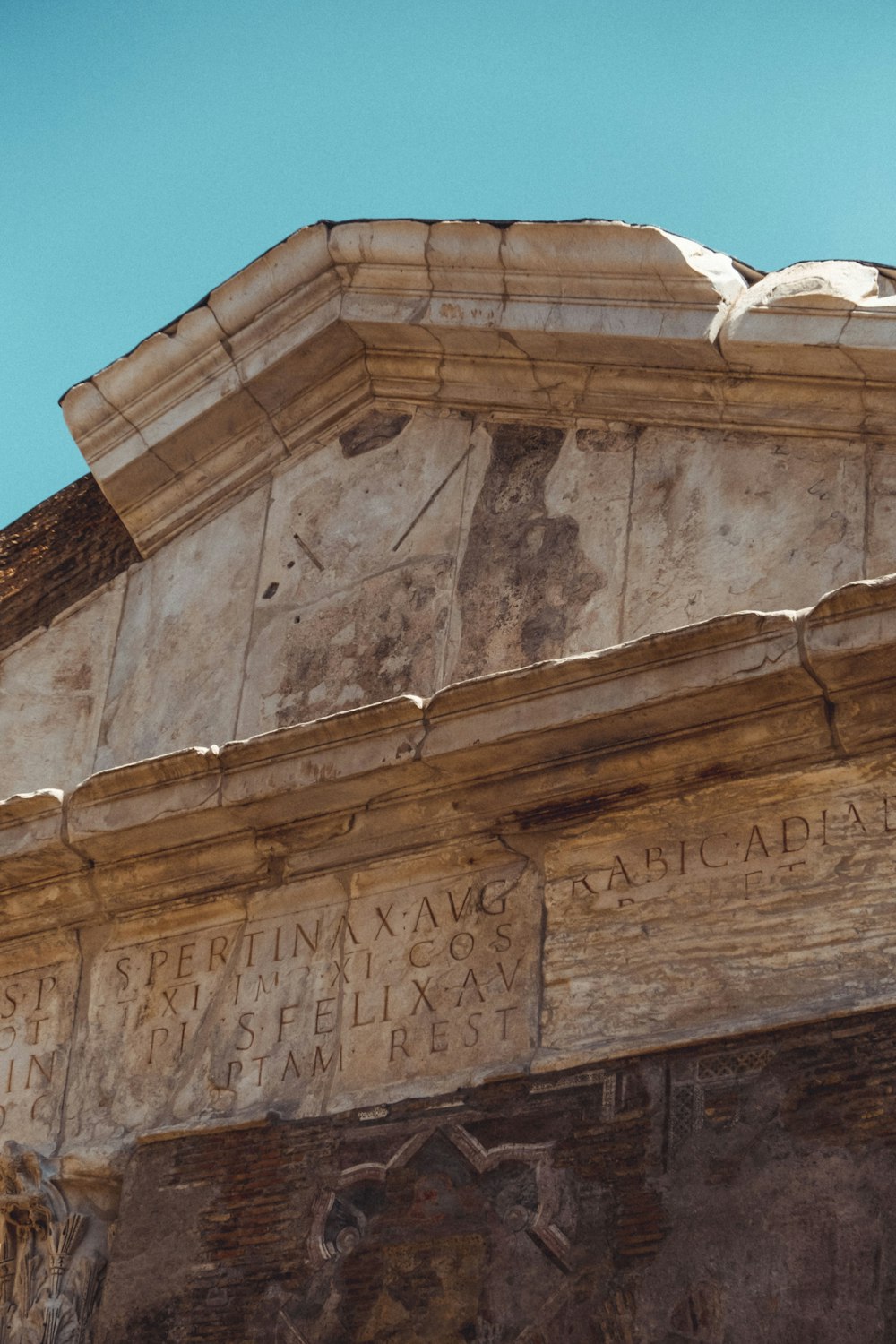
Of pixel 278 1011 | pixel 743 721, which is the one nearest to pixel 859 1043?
pixel 743 721

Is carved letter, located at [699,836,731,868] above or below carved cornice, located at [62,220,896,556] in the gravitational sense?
below

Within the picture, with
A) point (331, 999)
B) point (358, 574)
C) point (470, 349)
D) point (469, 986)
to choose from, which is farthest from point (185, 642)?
point (469, 986)

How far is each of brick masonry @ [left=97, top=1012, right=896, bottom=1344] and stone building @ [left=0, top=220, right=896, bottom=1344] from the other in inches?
0.4

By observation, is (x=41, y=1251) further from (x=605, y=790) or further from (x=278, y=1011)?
(x=605, y=790)

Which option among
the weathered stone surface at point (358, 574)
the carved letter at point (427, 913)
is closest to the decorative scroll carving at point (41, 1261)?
the carved letter at point (427, 913)

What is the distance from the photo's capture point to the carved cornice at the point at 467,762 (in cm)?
595

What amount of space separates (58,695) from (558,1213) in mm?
2644

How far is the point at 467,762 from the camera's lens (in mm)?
6344

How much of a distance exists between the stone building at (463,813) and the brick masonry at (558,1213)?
0.01 meters

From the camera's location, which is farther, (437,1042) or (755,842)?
(437,1042)

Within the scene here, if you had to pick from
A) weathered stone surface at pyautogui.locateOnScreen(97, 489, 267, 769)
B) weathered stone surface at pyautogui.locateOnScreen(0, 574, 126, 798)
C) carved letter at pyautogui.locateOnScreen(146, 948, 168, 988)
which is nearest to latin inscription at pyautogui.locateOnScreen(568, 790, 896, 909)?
carved letter at pyautogui.locateOnScreen(146, 948, 168, 988)

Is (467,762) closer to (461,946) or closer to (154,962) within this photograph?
(461,946)

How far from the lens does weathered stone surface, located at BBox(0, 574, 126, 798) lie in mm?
7473

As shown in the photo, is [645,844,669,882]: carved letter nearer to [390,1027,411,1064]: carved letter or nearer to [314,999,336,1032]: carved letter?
[390,1027,411,1064]: carved letter
